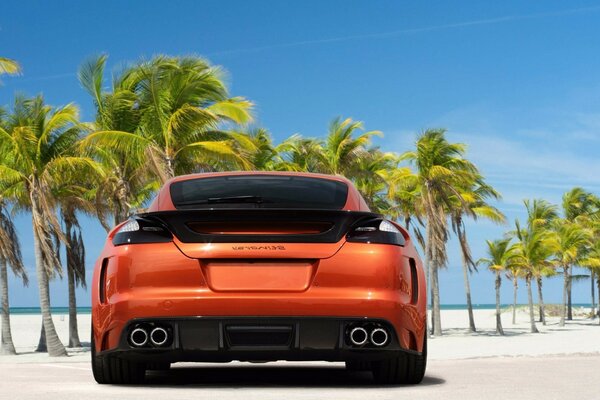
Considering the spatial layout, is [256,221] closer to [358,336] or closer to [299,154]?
[358,336]

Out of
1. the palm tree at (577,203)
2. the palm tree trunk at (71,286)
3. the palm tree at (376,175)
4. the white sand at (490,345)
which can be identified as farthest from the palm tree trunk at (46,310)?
the palm tree at (577,203)

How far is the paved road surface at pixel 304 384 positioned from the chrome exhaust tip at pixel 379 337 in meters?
0.37

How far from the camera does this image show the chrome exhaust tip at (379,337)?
611 centimetres

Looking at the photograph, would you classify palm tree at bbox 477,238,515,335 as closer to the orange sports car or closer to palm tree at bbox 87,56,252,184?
palm tree at bbox 87,56,252,184

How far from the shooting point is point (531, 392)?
269 inches

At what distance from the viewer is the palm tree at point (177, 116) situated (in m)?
25.1

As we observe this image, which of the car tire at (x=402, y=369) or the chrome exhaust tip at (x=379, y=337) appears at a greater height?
the chrome exhaust tip at (x=379, y=337)

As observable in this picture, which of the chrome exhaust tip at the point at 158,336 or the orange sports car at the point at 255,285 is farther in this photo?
the chrome exhaust tip at the point at 158,336

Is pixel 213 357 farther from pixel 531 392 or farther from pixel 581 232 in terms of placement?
pixel 581 232

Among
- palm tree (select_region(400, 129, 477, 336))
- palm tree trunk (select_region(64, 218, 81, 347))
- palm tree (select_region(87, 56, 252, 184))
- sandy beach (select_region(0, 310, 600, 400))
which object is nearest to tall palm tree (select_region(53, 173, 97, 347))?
palm tree trunk (select_region(64, 218, 81, 347))

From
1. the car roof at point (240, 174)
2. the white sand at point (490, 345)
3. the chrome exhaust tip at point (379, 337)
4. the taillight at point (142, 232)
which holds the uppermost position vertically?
the car roof at point (240, 174)

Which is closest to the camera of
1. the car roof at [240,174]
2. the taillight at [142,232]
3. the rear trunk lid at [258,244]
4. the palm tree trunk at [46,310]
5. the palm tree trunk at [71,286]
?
the rear trunk lid at [258,244]

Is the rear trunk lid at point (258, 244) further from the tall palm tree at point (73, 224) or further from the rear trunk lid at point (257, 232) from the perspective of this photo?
the tall palm tree at point (73, 224)

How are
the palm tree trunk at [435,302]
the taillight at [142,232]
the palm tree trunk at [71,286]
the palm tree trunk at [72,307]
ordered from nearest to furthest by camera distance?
the taillight at [142,232] → the palm tree trunk at [71,286] → the palm tree trunk at [72,307] → the palm tree trunk at [435,302]
